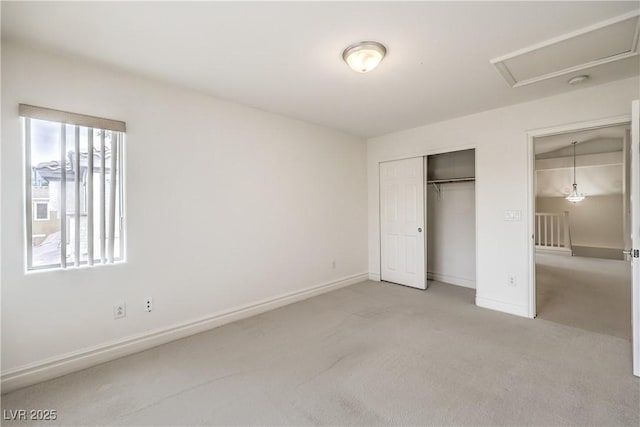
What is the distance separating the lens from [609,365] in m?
2.19

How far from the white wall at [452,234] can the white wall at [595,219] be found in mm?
6068

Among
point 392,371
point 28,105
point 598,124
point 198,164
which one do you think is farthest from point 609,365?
point 28,105

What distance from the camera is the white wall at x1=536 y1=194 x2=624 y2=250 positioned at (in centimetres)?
745

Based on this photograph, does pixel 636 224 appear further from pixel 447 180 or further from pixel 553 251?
pixel 553 251

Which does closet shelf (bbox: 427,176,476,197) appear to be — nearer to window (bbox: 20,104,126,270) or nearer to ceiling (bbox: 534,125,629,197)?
ceiling (bbox: 534,125,629,197)

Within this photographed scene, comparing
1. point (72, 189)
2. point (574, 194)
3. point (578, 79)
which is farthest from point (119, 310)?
point (574, 194)

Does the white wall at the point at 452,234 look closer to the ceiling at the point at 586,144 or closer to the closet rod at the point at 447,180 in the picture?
the closet rod at the point at 447,180

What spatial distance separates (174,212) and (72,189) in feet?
2.49

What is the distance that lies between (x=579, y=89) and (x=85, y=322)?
197 inches

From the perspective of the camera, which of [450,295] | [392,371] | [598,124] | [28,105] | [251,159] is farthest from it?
[450,295]

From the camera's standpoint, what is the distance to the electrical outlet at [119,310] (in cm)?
239

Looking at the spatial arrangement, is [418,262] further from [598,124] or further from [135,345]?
[135,345]

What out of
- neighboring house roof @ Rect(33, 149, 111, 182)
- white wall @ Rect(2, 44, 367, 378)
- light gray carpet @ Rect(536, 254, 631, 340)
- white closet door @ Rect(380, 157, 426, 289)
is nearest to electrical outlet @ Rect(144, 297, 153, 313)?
white wall @ Rect(2, 44, 367, 378)

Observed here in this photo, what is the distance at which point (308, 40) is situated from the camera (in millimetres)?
1971
